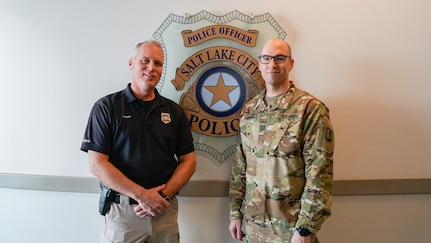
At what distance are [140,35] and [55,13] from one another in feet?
1.87

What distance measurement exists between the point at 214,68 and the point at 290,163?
2.53 feet

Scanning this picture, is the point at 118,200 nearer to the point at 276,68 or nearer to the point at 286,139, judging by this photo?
the point at 286,139

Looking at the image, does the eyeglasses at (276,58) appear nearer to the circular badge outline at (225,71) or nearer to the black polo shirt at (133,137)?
the circular badge outline at (225,71)

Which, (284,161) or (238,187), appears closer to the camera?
(284,161)

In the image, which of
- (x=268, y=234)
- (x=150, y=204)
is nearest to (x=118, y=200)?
(x=150, y=204)

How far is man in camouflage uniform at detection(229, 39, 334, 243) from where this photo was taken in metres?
1.40

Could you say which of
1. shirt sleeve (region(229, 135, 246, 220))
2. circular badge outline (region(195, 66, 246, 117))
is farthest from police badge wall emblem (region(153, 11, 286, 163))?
shirt sleeve (region(229, 135, 246, 220))

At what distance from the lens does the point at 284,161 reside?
148 centimetres

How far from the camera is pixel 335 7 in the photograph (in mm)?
1894

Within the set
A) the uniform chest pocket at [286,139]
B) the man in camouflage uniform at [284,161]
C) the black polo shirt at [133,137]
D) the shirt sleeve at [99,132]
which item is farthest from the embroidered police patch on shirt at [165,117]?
the uniform chest pocket at [286,139]

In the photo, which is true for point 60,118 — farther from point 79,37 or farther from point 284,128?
point 284,128

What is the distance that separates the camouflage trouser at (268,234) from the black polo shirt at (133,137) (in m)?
0.51

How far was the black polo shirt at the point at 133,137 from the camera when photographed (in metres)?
1.55

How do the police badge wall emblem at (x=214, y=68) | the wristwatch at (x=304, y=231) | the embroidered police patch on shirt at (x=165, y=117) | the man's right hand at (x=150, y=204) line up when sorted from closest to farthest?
the wristwatch at (x=304, y=231) < the man's right hand at (x=150, y=204) < the embroidered police patch on shirt at (x=165, y=117) < the police badge wall emblem at (x=214, y=68)
